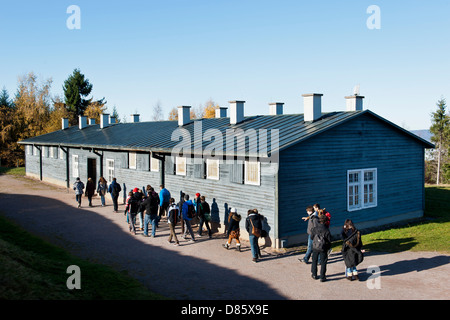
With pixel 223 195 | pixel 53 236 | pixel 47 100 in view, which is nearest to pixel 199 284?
pixel 223 195

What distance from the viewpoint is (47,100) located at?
191ft

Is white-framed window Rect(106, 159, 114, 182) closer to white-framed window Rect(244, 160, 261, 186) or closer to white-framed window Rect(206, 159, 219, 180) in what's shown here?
white-framed window Rect(206, 159, 219, 180)

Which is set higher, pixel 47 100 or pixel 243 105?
pixel 47 100

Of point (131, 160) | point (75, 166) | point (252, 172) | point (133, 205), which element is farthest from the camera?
point (75, 166)

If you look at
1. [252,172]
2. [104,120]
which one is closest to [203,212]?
[252,172]

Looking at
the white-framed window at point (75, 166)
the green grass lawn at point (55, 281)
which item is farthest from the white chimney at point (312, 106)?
the white-framed window at point (75, 166)

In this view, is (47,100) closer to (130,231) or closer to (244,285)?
(130,231)

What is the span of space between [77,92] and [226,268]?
59.0 meters

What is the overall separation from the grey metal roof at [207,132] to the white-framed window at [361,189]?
2.48 meters

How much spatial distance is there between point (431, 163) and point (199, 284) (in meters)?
60.5

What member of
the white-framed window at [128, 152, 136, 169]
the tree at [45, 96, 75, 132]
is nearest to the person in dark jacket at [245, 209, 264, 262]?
the white-framed window at [128, 152, 136, 169]

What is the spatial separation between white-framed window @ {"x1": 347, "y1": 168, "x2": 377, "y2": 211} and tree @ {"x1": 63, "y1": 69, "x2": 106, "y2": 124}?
2158 inches

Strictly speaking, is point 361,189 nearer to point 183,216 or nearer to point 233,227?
point 233,227

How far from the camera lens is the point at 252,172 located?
15.0 metres
